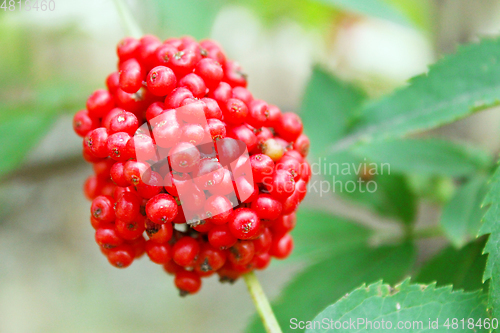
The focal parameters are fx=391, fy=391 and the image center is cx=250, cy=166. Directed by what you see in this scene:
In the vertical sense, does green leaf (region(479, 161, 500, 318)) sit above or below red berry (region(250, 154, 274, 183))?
below

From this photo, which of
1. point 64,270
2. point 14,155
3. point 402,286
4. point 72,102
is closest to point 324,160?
point 402,286

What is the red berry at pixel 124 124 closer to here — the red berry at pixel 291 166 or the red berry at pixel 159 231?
the red berry at pixel 159 231

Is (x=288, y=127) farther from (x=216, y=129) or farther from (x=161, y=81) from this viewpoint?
(x=161, y=81)

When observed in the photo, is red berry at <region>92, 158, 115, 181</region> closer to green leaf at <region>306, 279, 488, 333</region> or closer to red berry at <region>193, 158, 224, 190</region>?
red berry at <region>193, 158, 224, 190</region>

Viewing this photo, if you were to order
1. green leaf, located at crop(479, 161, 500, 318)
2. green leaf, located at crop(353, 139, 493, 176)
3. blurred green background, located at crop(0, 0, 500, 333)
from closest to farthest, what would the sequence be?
green leaf, located at crop(479, 161, 500, 318) → green leaf, located at crop(353, 139, 493, 176) → blurred green background, located at crop(0, 0, 500, 333)

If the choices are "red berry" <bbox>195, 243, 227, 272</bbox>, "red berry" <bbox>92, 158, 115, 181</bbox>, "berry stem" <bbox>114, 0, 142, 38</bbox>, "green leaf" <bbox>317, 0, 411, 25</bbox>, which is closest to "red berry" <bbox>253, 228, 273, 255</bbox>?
"red berry" <bbox>195, 243, 227, 272</bbox>

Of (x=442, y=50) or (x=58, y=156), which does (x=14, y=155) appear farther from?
(x=442, y=50)

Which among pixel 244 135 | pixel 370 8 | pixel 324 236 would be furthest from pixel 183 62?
pixel 324 236
